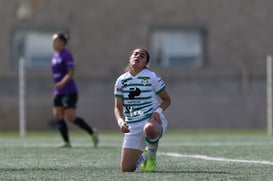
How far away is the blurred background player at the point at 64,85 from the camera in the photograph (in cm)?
1752

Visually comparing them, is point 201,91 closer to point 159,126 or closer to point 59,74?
point 59,74

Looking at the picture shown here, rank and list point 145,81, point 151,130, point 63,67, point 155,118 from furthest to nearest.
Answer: point 63,67, point 145,81, point 155,118, point 151,130

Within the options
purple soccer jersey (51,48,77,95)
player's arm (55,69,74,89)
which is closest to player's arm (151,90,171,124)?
player's arm (55,69,74,89)

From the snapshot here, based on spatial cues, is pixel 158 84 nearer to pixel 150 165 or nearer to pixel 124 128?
pixel 124 128

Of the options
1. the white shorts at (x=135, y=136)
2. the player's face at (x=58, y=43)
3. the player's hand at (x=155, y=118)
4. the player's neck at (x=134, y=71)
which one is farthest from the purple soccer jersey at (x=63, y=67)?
the player's hand at (x=155, y=118)

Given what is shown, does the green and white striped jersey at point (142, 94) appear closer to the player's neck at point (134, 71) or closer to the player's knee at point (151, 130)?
the player's neck at point (134, 71)

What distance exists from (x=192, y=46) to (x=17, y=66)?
Result: 20.3ft

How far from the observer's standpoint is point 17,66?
1331 inches

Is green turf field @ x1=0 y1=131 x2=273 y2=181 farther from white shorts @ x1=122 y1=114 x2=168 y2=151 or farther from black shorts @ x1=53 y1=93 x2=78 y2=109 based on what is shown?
black shorts @ x1=53 y1=93 x2=78 y2=109

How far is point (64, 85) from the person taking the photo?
58.1 feet

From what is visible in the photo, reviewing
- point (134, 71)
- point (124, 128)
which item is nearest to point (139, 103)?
point (134, 71)

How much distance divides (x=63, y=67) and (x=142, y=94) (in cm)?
636

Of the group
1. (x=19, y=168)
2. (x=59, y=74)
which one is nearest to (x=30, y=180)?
(x=19, y=168)

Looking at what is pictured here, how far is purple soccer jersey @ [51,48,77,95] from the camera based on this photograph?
691 inches
